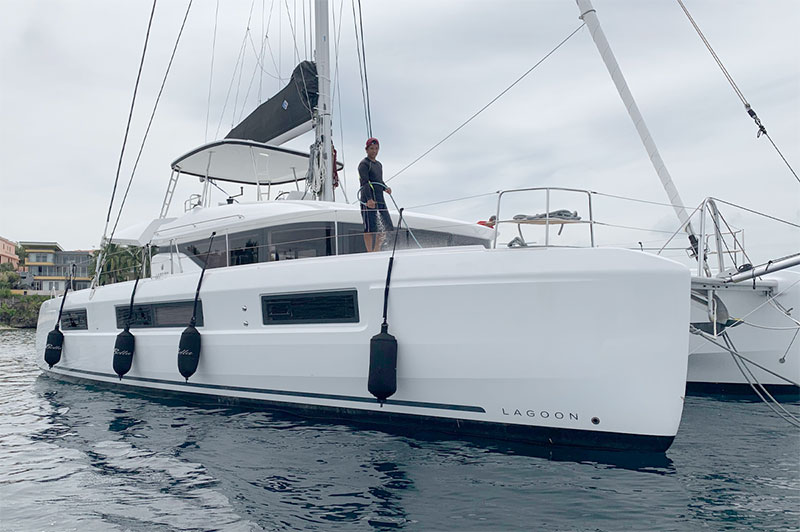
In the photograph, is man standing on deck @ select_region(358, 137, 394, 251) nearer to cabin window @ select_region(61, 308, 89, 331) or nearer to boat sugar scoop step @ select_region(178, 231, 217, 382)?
boat sugar scoop step @ select_region(178, 231, 217, 382)

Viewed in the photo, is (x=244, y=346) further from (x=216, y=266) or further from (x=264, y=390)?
(x=216, y=266)

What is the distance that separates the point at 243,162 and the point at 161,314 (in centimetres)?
337

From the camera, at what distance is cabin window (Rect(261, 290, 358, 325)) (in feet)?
19.1

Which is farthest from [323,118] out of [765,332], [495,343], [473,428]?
[765,332]

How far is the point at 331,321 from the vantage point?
19.4 ft

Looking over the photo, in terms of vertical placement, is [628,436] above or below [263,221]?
below

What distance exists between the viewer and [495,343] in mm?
4965

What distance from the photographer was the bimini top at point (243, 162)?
9281 mm

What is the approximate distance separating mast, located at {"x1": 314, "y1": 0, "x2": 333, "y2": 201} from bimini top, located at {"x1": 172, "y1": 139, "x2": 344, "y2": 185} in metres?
0.90

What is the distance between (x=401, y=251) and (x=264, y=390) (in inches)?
93.8

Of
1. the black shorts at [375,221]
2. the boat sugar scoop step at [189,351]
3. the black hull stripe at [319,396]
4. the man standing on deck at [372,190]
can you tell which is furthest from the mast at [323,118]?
the black hull stripe at [319,396]

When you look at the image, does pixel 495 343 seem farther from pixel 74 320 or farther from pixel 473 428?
pixel 74 320

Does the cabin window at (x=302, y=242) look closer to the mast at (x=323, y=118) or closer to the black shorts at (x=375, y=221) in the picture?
the black shorts at (x=375, y=221)

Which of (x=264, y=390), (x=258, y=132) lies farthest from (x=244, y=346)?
(x=258, y=132)
